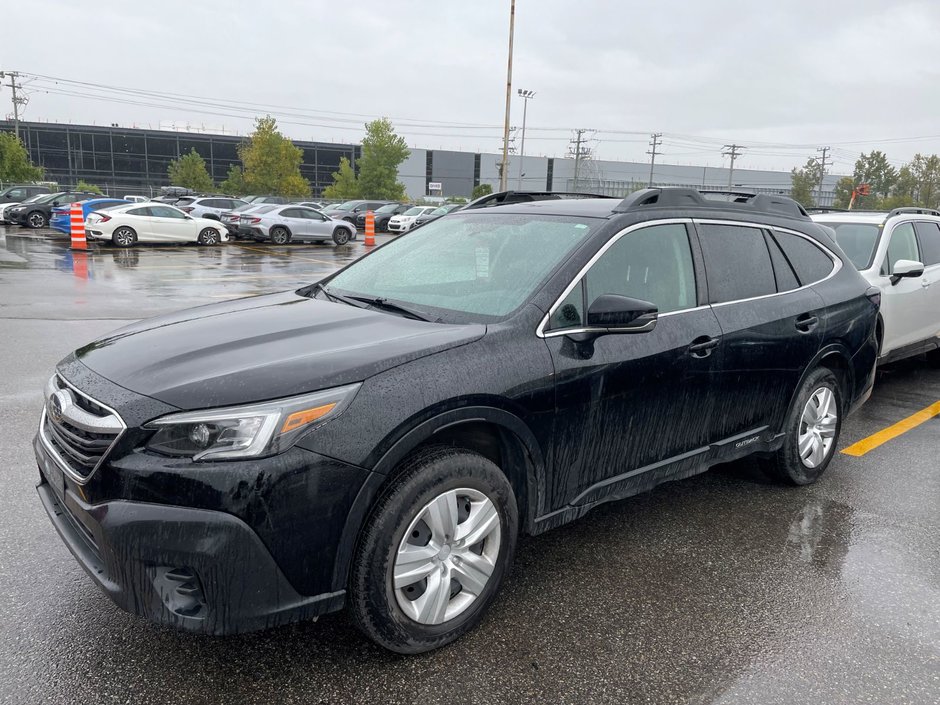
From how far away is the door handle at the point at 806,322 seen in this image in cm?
426

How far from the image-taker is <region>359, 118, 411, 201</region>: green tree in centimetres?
6269

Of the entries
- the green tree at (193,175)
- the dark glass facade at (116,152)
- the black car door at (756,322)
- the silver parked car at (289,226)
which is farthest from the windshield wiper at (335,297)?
the dark glass facade at (116,152)

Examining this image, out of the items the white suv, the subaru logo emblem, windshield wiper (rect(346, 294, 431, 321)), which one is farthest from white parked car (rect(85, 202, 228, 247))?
the subaru logo emblem

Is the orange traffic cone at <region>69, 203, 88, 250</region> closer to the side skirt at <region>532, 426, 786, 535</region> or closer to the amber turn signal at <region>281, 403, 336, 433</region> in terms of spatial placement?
the side skirt at <region>532, 426, 786, 535</region>

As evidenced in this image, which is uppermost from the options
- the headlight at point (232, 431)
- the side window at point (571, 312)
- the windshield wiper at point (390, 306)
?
the side window at point (571, 312)

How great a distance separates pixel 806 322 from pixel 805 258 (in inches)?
19.8

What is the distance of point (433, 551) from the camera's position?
2713 mm

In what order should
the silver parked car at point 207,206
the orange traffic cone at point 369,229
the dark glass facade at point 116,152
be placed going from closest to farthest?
the orange traffic cone at point 369,229 < the silver parked car at point 207,206 < the dark glass facade at point 116,152

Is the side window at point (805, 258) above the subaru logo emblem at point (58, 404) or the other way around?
above

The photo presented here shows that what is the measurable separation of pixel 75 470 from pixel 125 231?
22.8m

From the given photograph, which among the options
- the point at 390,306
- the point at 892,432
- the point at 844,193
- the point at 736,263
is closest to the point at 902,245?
the point at 892,432

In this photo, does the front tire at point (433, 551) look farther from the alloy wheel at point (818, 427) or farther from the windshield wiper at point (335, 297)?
the alloy wheel at point (818, 427)

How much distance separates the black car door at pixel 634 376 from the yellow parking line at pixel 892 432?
89.4 inches

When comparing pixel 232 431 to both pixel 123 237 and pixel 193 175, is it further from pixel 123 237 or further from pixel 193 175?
pixel 193 175
